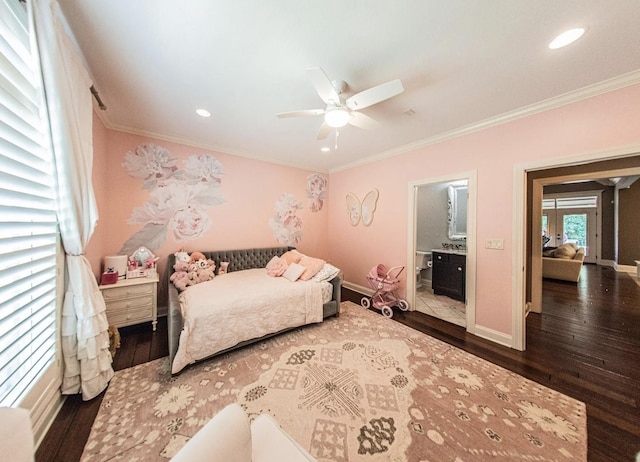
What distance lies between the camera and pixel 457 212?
15.7 feet

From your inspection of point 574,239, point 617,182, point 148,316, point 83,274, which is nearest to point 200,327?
point 83,274

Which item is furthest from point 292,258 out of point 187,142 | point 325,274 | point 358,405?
point 187,142

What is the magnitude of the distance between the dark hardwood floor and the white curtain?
0.26 m

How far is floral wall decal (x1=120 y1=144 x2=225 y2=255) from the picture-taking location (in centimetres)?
301

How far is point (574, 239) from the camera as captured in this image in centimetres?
805

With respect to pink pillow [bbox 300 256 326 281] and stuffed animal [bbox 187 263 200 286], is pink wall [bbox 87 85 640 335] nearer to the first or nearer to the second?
stuffed animal [bbox 187 263 200 286]

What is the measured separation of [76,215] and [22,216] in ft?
1.46

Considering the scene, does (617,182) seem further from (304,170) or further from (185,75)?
(185,75)

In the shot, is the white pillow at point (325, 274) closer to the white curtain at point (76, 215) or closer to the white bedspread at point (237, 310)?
the white bedspread at point (237, 310)

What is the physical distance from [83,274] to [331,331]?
2493mm

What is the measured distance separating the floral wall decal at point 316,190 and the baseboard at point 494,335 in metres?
3.45

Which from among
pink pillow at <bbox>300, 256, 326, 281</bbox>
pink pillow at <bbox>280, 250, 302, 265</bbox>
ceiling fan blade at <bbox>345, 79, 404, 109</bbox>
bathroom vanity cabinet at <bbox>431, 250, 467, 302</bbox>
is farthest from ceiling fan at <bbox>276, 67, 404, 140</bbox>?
bathroom vanity cabinet at <bbox>431, 250, 467, 302</bbox>

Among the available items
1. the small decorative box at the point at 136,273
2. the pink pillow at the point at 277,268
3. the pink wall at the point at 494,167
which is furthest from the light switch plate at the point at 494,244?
the small decorative box at the point at 136,273

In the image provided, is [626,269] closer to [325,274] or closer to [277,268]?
[325,274]
